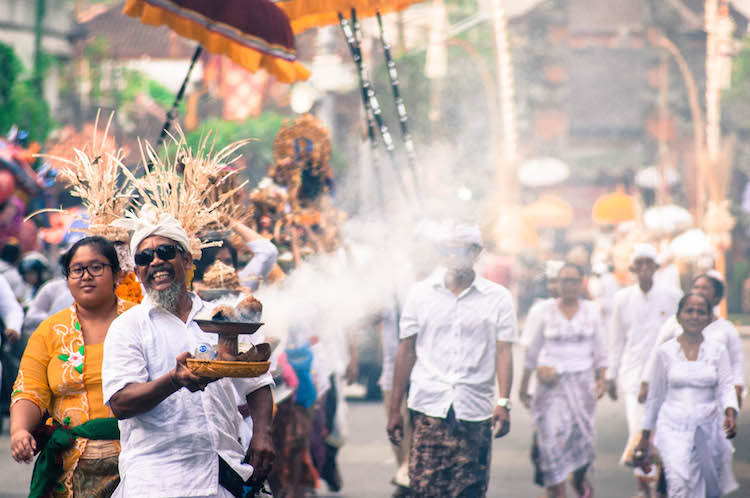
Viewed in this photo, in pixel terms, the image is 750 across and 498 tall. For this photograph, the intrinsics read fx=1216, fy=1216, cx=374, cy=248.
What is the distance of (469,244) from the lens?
738 centimetres

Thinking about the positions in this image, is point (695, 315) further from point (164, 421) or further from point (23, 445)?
point (23, 445)

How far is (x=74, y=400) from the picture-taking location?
5.01 meters

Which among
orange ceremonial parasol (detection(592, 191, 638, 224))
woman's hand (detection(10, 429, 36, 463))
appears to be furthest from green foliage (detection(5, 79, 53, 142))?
woman's hand (detection(10, 429, 36, 463))

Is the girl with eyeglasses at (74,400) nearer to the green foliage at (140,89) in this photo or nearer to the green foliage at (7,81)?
the green foliage at (7,81)

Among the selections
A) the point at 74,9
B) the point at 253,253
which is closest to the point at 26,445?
the point at 253,253

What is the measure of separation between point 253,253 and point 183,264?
263cm

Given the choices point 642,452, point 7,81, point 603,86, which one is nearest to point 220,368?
point 642,452

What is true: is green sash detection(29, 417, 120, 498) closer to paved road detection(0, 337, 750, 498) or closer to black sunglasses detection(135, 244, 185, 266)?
black sunglasses detection(135, 244, 185, 266)

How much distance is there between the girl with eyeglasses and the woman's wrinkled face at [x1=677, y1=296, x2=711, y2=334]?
13.4ft

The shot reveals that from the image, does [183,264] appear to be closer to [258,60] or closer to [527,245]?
[258,60]

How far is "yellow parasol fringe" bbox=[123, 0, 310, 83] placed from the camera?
806 cm

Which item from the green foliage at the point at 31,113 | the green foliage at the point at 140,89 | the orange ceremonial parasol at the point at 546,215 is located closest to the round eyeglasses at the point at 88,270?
the green foliage at the point at 31,113

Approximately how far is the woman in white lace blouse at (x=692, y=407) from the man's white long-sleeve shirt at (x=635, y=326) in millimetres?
2294

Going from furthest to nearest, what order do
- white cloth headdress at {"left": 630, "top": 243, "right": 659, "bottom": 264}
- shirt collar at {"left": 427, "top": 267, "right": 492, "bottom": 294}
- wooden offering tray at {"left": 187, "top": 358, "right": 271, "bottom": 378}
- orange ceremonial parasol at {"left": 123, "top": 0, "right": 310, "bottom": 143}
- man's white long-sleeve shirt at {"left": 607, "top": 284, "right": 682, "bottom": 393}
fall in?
white cloth headdress at {"left": 630, "top": 243, "right": 659, "bottom": 264} → man's white long-sleeve shirt at {"left": 607, "top": 284, "right": 682, "bottom": 393} → orange ceremonial parasol at {"left": 123, "top": 0, "right": 310, "bottom": 143} → shirt collar at {"left": 427, "top": 267, "right": 492, "bottom": 294} → wooden offering tray at {"left": 187, "top": 358, "right": 271, "bottom": 378}
